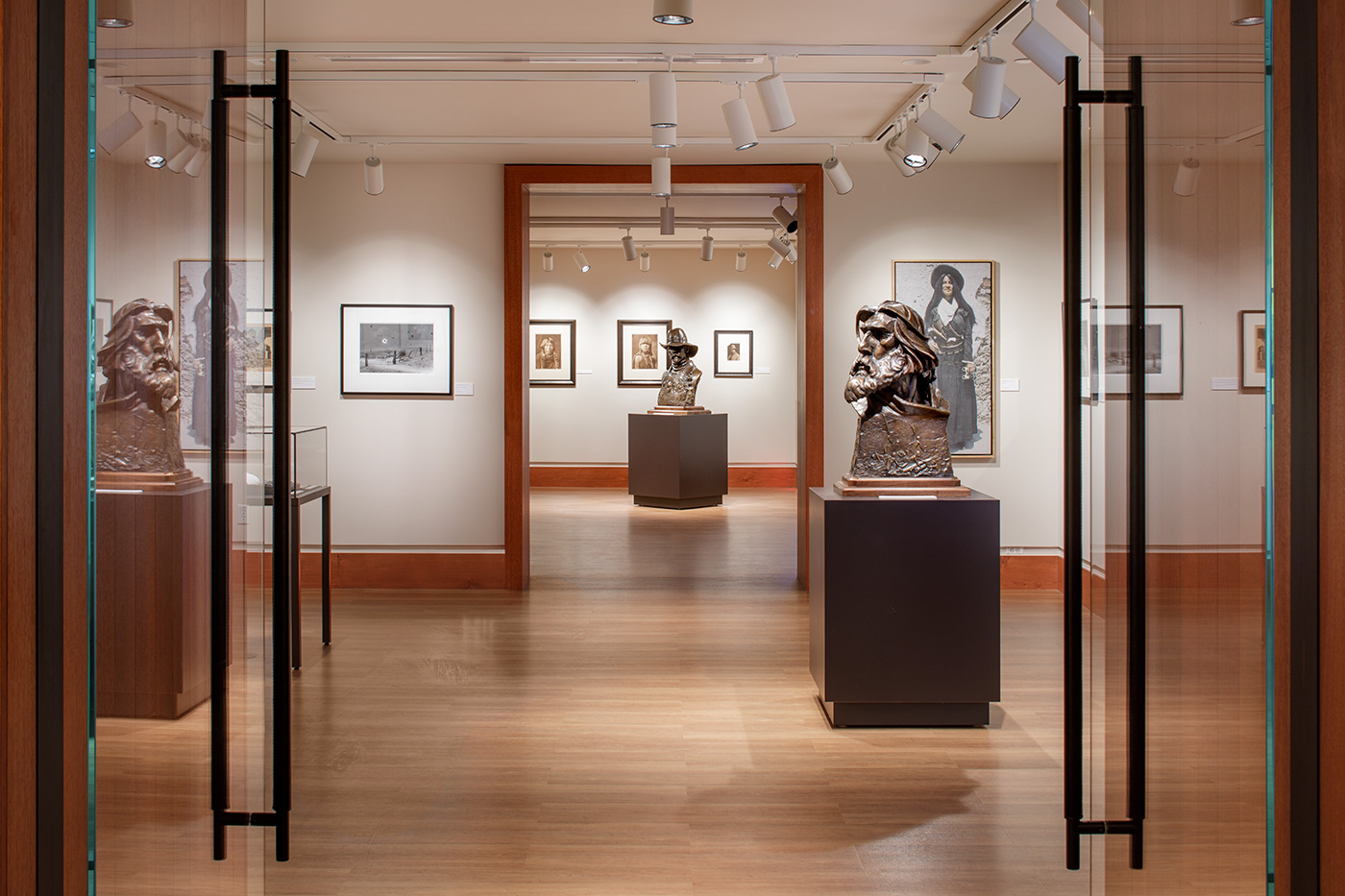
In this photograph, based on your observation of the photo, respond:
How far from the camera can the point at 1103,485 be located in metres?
1.99

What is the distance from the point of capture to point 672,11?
3.64 meters

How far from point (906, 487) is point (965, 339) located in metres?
3.53

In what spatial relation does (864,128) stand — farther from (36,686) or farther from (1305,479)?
(36,686)

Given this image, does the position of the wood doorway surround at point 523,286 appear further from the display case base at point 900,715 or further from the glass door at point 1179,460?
the glass door at point 1179,460

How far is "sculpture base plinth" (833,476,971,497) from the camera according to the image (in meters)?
4.59

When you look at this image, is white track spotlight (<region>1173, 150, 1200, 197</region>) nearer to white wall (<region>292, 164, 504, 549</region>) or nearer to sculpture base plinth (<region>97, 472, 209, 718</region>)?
sculpture base plinth (<region>97, 472, 209, 718</region>)

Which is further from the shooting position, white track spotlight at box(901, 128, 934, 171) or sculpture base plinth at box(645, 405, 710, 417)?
sculpture base plinth at box(645, 405, 710, 417)

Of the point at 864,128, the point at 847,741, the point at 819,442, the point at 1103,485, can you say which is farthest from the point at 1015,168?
the point at 1103,485

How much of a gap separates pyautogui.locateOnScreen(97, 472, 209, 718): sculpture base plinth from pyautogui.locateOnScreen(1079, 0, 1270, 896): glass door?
5.23 feet

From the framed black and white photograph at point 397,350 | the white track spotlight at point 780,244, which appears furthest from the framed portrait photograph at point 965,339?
the framed black and white photograph at point 397,350

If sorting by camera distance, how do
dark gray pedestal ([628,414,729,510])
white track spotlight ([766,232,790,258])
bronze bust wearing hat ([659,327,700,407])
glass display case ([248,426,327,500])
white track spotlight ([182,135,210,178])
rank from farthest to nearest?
bronze bust wearing hat ([659,327,700,407])
dark gray pedestal ([628,414,729,510])
white track spotlight ([766,232,790,258])
glass display case ([248,426,327,500])
white track spotlight ([182,135,210,178])

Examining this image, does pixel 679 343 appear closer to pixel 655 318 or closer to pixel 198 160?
pixel 655 318

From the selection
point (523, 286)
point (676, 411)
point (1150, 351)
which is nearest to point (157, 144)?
point (1150, 351)

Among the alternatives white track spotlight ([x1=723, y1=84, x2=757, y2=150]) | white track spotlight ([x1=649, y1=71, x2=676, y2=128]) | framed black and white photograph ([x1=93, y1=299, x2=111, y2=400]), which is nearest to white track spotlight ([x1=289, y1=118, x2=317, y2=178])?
white track spotlight ([x1=649, y1=71, x2=676, y2=128])
